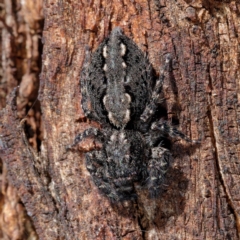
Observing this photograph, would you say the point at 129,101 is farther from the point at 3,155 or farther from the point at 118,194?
the point at 3,155

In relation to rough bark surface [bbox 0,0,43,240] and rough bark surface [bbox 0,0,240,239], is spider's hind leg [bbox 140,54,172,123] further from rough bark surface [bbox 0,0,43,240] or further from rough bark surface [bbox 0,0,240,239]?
rough bark surface [bbox 0,0,43,240]

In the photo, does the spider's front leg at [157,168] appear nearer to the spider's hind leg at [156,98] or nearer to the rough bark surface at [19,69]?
the spider's hind leg at [156,98]

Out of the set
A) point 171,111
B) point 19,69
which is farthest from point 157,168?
point 19,69

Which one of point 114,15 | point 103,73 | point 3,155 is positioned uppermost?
point 114,15

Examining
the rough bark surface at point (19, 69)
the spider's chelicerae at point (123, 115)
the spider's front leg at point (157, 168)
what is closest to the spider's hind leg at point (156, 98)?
the spider's chelicerae at point (123, 115)

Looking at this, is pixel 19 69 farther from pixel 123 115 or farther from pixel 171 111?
Result: pixel 171 111

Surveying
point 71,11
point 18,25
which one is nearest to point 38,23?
point 18,25
